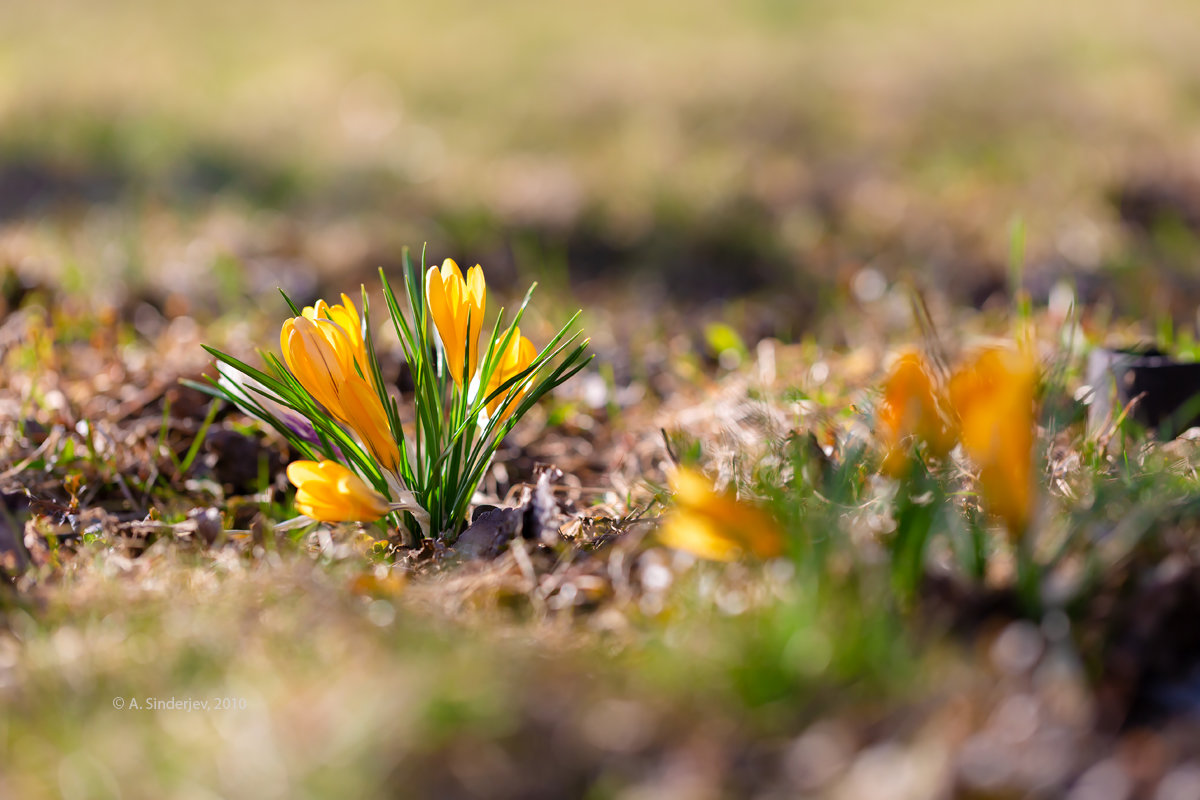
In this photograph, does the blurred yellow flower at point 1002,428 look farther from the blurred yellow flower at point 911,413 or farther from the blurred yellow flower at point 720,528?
the blurred yellow flower at point 720,528

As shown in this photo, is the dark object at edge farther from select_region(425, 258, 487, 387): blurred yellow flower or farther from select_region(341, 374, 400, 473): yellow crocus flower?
select_region(341, 374, 400, 473): yellow crocus flower

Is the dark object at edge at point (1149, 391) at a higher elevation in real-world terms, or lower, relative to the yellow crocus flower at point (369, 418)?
lower

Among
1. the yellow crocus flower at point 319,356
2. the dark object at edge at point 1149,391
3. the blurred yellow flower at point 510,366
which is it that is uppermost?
the yellow crocus flower at point 319,356

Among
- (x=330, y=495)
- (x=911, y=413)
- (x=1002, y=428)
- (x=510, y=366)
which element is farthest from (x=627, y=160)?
(x=1002, y=428)

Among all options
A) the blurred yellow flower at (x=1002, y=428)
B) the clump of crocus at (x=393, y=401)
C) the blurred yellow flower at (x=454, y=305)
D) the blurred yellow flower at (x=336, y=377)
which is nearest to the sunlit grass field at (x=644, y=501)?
the blurred yellow flower at (x=1002, y=428)

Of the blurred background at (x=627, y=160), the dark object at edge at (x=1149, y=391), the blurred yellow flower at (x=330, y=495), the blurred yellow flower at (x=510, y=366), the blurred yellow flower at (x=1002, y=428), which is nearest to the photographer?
the blurred yellow flower at (x=1002, y=428)

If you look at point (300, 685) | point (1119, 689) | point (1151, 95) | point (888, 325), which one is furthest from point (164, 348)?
point (1151, 95)

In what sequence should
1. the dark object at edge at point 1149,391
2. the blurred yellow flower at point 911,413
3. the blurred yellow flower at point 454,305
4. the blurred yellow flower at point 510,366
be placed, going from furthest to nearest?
1. the dark object at edge at point 1149,391
2. the blurred yellow flower at point 510,366
3. the blurred yellow flower at point 454,305
4. the blurred yellow flower at point 911,413
